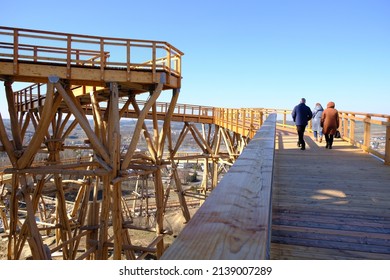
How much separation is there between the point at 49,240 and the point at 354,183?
1810cm

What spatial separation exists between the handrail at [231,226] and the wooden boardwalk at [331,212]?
2.27 feet

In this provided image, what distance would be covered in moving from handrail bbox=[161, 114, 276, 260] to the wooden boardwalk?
0.69 m

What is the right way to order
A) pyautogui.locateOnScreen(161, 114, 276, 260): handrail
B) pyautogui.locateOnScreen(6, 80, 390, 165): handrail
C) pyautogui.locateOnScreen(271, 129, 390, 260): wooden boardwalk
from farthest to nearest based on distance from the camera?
pyautogui.locateOnScreen(6, 80, 390, 165): handrail → pyautogui.locateOnScreen(271, 129, 390, 260): wooden boardwalk → pyautogui.locateOnScreen(161, 114, 276, 260): handrail

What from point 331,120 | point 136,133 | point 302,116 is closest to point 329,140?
point 331,120

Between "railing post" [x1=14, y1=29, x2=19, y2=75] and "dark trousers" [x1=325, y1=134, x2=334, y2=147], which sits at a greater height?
"railing post" [x1=14, y1=29, x2=19, y2=75]

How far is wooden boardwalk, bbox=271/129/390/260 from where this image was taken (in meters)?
2.16

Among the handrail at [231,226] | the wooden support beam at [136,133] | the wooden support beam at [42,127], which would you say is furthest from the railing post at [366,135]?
the wooden support beam at [42,127]

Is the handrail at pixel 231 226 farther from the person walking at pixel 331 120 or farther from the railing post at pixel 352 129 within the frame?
the railing post at pixel 352 129

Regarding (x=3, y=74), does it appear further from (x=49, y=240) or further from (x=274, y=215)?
(x=49, y=240)

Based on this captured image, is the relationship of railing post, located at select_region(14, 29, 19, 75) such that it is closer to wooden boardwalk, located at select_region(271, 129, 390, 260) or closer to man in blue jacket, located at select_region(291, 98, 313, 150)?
wooden boardwalk, located at select_region(271, 129, 390, 260)

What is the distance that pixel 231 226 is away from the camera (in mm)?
1182

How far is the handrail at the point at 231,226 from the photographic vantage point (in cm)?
100

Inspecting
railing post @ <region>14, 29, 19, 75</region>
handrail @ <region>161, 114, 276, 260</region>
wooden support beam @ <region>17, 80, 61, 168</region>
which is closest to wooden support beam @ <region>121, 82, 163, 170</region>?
wooden support beam @ <region>17, 80, 61, 168</region>

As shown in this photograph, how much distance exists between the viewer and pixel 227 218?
4.08ft
